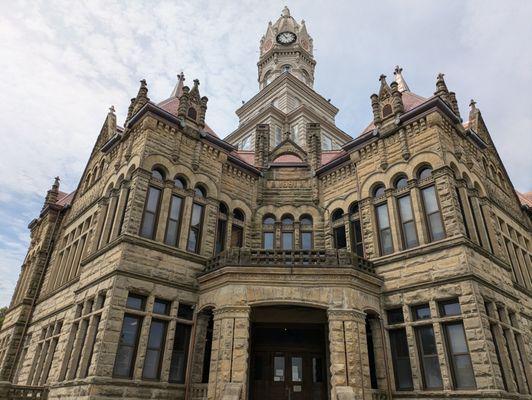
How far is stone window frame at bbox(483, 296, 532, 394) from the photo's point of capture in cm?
1276

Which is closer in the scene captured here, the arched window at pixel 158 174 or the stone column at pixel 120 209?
the stone column at pixel 120 209

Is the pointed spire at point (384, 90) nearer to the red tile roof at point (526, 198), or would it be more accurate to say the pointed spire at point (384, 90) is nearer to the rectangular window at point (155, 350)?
the red tile roof at point (526, 198)

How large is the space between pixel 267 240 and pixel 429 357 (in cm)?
Answer: 886

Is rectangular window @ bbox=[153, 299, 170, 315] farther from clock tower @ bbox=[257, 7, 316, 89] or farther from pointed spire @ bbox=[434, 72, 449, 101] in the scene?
clock tower @ bbox=[257, 7, 316, 89]

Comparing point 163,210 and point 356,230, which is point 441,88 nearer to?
point 356,230

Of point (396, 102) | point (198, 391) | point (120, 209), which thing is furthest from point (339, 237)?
point (120, 209)

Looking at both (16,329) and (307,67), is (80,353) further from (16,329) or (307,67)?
(307,67)

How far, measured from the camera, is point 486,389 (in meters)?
11.4

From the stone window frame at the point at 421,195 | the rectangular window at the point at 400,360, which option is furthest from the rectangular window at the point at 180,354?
the stone window frame at the point at 421,195

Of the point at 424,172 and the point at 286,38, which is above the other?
the point at 286,38

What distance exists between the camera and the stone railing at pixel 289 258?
1381 centimetres

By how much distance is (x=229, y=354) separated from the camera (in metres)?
12.5

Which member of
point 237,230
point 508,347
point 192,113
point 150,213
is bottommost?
point 508,347

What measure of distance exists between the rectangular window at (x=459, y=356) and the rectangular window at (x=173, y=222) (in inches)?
417
